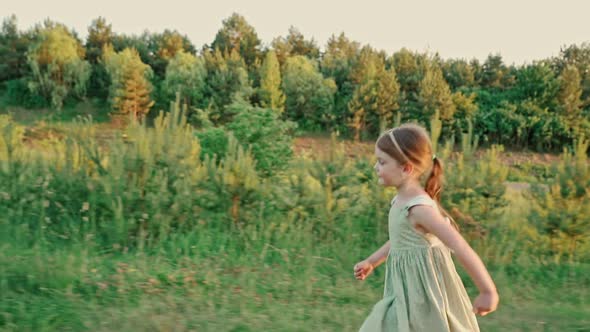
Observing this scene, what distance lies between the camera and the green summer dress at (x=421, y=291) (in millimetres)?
2500

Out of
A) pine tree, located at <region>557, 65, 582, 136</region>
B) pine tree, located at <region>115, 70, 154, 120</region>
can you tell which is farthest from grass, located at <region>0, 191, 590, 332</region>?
pine tree, located at <region>557, 65, 582, 136</region>

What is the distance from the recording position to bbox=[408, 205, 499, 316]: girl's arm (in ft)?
7.41

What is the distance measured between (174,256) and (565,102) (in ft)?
147

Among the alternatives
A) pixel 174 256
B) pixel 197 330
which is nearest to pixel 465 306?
pixel 197 330

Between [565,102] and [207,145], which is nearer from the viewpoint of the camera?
[207,145]

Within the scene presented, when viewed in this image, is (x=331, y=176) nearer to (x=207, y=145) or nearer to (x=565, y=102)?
(x=207, y=145)

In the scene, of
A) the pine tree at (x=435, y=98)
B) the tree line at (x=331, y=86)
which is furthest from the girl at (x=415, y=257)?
the pine tree at (x=435, y=98)

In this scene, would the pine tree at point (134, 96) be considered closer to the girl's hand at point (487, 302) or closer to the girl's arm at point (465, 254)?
the girl's arm at point (465, 254)

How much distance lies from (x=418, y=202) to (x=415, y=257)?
275 mm

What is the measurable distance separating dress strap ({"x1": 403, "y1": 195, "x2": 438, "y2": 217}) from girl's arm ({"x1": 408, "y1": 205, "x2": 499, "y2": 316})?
0.08 feet

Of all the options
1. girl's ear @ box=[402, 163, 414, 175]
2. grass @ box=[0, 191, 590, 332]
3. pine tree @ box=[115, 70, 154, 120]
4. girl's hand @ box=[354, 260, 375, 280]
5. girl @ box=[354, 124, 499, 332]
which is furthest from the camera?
pine tree @ box=[115, 70, 154, 120]

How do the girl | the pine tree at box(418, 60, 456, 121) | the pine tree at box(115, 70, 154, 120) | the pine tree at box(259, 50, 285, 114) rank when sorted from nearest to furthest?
the girl
the pine tree at box(115, 70, 154, 120)
the pine tree at box(418, 60, 456, 121)
the pine tree at box(259, 50, 285, 114)

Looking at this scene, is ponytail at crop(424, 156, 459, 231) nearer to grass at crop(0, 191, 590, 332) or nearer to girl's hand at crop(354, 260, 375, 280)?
girl's hand at crop(354, 260, 375, 280)

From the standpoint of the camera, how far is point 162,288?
5383mm
